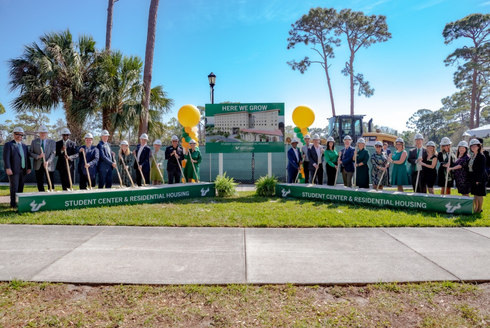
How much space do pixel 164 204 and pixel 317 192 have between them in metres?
4.19

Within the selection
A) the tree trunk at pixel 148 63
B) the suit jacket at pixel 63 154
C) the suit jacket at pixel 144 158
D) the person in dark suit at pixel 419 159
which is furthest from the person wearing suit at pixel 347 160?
the tree trunk at pixel 148 63

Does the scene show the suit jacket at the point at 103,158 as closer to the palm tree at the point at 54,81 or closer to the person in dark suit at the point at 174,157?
the person in dark suit at the point at 174,157

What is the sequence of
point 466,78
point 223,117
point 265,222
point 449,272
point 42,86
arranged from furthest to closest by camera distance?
point 466,78
point 42,86
point 223,117
point 265,222
point 449,272

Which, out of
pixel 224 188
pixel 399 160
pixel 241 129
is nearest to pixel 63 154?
pixel 224 188

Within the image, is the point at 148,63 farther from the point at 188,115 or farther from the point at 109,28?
the point at 188,115

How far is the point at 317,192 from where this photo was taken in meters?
8.52

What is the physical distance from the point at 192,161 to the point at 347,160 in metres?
4.72

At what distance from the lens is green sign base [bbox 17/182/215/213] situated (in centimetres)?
657

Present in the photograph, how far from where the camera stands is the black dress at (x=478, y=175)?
260 inches

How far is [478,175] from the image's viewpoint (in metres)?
6.65

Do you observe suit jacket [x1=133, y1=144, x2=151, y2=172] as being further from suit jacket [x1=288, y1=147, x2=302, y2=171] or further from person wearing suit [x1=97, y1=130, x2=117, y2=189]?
suit jacket [x1=288, y1=147, x2=302, y2=171]

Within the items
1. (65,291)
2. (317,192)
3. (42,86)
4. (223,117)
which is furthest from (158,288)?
(42,86)

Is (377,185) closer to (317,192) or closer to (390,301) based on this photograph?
(317,192)

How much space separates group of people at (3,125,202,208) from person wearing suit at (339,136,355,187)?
4.52m
